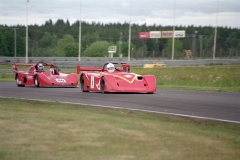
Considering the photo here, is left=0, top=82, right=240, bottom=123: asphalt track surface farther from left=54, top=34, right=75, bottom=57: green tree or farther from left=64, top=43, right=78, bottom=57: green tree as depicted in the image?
left=54, top=34, right=75, bottom=57: green tree

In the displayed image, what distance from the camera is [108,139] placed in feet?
27.0

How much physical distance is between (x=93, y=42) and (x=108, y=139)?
11527cm

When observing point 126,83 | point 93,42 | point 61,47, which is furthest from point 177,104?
point 93,42

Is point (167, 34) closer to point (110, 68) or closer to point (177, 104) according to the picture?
point (110, 68)

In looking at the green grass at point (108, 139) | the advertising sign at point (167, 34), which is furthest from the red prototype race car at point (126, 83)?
the advertising sign at point (167, 34)

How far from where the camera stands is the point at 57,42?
120 meters

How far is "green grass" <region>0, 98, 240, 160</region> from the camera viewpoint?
7.18 m

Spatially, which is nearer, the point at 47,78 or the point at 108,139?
A: the point at 108,139

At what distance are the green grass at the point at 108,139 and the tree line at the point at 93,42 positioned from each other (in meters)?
78.2

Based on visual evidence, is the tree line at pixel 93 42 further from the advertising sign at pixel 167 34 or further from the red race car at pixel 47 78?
the red race car at pixel 47 78

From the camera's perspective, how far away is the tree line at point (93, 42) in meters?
97.7

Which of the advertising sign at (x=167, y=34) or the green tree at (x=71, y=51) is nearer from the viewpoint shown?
the green tree at (x=71, y=51)

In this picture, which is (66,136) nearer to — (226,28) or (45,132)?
(45,132)

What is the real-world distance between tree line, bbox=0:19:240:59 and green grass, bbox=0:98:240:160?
78184mm
